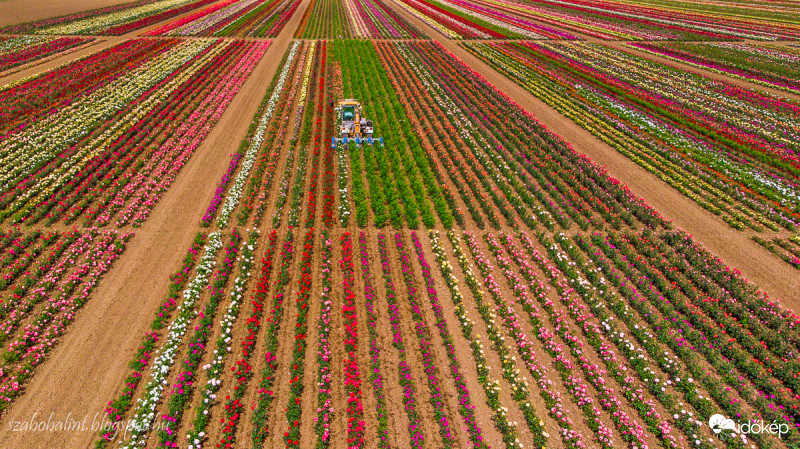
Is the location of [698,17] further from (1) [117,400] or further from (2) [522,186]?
(1) [117,400]

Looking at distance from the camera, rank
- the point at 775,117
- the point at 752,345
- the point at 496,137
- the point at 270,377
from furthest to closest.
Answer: the point at 775,117 < the point at 496,137 < the point at 752,345 < the point at 270,377

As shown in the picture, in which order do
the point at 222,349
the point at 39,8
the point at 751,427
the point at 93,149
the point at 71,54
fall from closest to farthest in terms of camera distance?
the point at 751,427 < the point at 222,349 < the point at 93,149 < the point at 71,54 < the point at 39,8

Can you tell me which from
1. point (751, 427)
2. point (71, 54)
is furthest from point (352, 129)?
point (71, 54)

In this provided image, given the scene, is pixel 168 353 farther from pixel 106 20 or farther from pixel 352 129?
pixel 106 20

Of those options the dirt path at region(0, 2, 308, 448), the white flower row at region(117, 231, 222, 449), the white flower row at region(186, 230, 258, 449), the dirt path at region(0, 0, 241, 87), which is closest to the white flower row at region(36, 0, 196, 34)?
the dirt path at region(0, 0, 241, 87)

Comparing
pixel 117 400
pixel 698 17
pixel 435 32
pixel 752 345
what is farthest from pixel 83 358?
pixel 698 17

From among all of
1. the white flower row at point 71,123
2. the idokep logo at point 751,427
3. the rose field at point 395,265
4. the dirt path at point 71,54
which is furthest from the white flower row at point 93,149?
the idokep logo at point 751,427

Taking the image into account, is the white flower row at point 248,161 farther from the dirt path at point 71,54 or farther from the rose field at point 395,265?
the dirt path at point 71,54
